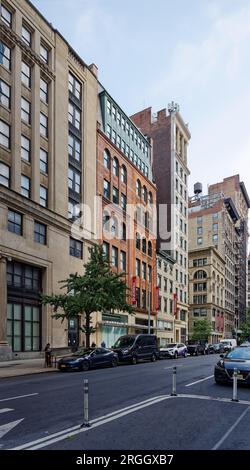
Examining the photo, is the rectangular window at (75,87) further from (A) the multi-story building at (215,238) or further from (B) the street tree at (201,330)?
(A) the multi-story building at (215,238)

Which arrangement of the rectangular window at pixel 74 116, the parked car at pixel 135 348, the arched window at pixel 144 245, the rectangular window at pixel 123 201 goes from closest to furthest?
the parked car at pixel 135 348, the rectangular window at pixel 74 116, the rectangular window at pixel 123 201, the arched window at pixel 144 245

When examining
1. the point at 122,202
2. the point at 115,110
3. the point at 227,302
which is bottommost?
the point at 227,302

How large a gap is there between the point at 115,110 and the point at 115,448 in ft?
159

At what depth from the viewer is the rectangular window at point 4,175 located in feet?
101

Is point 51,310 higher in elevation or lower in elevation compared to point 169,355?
higher

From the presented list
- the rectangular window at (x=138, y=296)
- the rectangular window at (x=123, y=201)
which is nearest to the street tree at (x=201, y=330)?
the rectangular window at (x=138, y=296)

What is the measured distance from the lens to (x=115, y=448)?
7.11m

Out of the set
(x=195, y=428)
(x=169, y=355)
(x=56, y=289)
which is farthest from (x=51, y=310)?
(x=195, y=428)

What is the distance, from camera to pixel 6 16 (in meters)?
33.1

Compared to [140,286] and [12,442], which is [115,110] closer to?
[140,286]

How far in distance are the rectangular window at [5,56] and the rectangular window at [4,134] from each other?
473 cm

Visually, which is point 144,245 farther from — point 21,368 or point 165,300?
point 21,368

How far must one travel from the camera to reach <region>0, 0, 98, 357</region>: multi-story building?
31.5 metres
